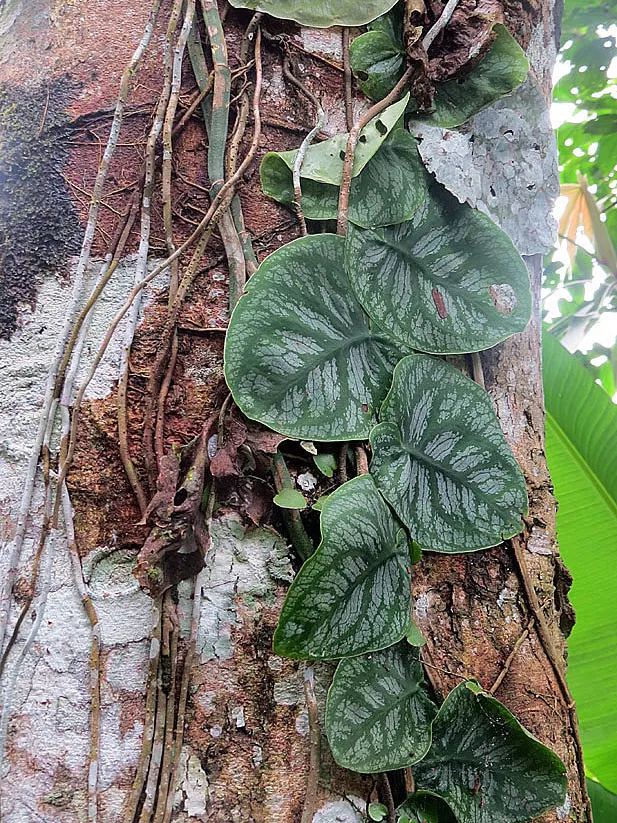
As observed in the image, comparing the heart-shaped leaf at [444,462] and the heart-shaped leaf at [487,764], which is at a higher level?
the heart-shaped leaf at [444,462]

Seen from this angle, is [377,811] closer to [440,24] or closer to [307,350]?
[307,350]

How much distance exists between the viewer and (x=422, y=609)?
0.71 meters

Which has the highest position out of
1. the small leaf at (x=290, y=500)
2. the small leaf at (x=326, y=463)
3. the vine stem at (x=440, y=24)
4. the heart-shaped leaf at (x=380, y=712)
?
the vine stem at (x=440, y=24)

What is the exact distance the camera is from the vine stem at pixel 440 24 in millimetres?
824

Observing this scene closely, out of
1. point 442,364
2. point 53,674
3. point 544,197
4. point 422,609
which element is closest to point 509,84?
point 544,197

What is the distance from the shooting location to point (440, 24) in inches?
32.4

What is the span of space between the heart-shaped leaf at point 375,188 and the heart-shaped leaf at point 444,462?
7.4 inches

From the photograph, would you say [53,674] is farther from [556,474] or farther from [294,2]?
[556,474]

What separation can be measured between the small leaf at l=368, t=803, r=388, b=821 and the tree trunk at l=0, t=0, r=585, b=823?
0.01 metres

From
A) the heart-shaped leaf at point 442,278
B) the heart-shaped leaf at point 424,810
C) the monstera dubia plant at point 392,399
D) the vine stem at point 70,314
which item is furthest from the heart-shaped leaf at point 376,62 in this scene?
the heart-shaped leaf at point 424,810

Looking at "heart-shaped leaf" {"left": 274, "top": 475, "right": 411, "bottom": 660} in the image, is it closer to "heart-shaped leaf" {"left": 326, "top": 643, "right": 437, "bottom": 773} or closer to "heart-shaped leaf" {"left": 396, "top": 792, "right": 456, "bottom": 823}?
"heart-shaped leaf" {"left": 326, "top": 643, "right": 437, "bottom": 773}

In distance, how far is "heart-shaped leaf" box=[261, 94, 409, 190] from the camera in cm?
76

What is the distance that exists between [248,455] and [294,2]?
0.60 metres

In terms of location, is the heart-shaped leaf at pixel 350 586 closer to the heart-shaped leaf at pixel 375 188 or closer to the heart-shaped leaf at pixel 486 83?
the heart-shaped leaf at pixel 375 188
